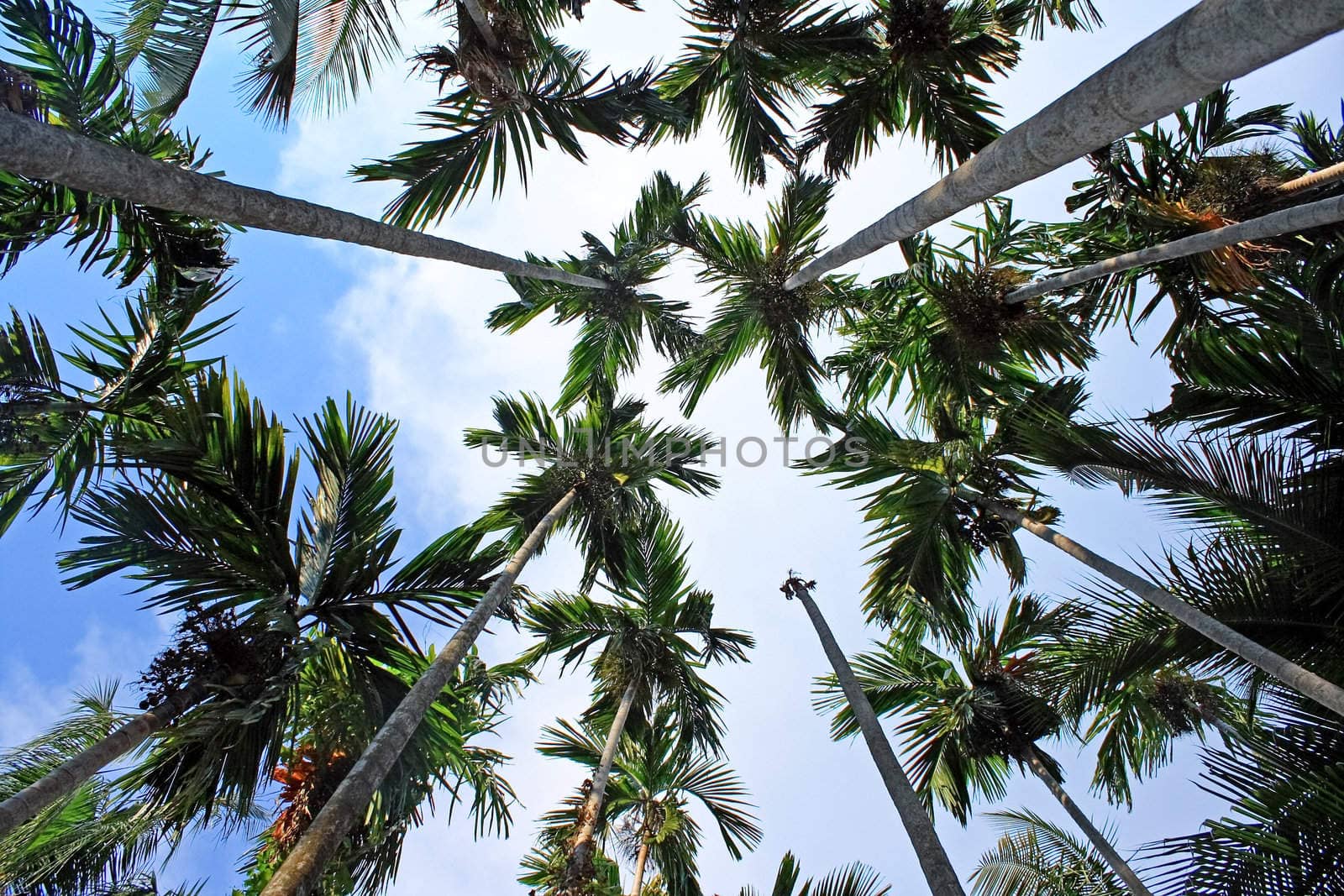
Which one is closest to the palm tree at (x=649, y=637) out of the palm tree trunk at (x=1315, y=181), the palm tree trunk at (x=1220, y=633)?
the palm tree trunk at (x=1220, y=633)

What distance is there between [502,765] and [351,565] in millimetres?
3570

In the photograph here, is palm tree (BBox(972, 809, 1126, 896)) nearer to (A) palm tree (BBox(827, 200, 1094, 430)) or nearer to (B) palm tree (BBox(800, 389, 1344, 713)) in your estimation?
(B) palm tree (BBox(800, 389, 1344, 713))

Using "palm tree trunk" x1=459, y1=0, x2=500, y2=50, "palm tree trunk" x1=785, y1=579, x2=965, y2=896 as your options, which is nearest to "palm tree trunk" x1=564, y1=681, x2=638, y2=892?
"palm tree trunk" x1=785, y1=579, x2=965, y2=896

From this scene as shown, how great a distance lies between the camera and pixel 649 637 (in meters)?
9.38

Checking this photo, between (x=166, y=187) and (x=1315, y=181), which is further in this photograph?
(x=1315, y=181)

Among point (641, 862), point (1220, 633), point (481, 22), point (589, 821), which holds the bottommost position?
point (641, 862)

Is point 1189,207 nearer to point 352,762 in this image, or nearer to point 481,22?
point 481,22

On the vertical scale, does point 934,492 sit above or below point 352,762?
above

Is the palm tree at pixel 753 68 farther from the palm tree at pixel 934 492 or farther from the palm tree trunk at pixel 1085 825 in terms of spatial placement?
the palm tree trunk at pixel 1085 825

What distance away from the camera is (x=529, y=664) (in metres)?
9.59

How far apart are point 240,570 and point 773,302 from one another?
741 centimetres

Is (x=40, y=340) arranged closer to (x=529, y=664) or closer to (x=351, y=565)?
(x=351, y=565)

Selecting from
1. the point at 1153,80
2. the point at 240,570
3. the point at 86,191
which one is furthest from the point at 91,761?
the point at 1153,80

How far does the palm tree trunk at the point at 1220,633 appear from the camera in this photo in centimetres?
404
